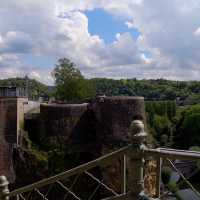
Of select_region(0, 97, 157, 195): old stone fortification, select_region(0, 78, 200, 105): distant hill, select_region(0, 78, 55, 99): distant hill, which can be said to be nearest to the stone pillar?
select_region(0, 97, 157, 195): old stone fortification

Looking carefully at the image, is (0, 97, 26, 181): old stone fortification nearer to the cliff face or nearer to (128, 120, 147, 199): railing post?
the cliff face

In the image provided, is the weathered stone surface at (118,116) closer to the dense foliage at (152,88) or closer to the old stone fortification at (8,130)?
the old stone fortification at (8,130)

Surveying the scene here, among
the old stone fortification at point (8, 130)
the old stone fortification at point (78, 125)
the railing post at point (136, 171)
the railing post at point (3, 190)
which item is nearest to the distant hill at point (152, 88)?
the old stone fortification at point (8, 130)

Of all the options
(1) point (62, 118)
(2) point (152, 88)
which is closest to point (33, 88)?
(2) point (152, 88)

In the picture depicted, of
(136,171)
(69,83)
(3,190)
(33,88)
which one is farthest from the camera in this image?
(33,88)

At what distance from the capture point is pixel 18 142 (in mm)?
23172

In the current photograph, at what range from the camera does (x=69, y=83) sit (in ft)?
124

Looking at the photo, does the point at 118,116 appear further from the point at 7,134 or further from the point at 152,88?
the point at 152,88

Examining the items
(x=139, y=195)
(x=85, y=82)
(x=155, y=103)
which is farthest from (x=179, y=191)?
(x=155, y=103)

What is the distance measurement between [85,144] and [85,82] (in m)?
16.2

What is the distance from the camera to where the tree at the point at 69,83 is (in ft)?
124

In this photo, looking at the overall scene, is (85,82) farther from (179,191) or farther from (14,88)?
(179,191)

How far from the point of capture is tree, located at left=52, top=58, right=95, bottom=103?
3769 centimetres

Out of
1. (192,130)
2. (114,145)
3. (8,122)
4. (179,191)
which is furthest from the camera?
(192,130)
